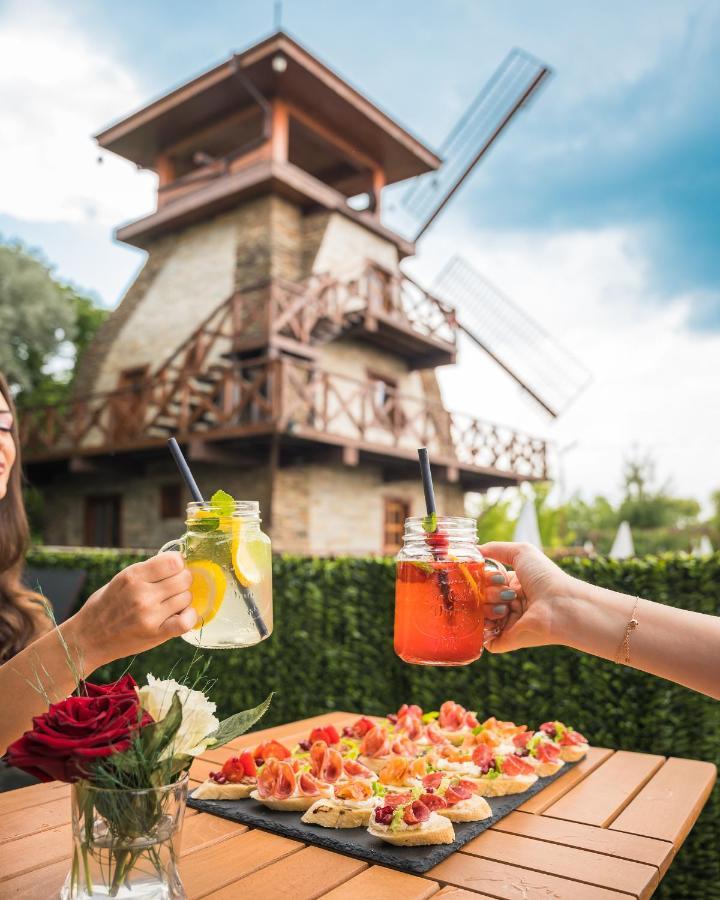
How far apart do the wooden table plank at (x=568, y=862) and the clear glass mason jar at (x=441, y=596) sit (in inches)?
17.0

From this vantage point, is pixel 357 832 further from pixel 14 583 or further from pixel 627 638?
pixel 14 583

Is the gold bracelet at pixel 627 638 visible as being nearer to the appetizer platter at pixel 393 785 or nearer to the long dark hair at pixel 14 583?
the appetizer platter at pixel 393 785

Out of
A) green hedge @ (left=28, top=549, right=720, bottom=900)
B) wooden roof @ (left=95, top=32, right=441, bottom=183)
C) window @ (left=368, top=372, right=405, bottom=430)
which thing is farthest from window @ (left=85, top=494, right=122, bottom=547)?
green hedge @ (left=28, top=549, right=720, bottom=900)

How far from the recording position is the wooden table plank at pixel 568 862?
148 cm

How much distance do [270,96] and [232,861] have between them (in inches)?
558

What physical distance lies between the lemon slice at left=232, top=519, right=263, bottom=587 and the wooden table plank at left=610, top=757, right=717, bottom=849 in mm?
1091

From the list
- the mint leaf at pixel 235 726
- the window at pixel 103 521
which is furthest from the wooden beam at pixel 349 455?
the mint leaf at pixel 235 726

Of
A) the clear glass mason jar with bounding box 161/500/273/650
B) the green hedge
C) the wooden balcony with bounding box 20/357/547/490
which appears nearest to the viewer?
the clear glass mason jar with bounding box 161/500/273/650

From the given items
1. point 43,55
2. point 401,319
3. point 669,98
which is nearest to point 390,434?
point 401,319

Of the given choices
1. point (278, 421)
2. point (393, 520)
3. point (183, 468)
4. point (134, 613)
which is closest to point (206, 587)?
point (134, 613)

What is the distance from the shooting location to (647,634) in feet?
5.08

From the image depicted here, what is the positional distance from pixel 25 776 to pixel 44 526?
1369 cm

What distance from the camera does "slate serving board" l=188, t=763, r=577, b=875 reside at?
155 centimetres

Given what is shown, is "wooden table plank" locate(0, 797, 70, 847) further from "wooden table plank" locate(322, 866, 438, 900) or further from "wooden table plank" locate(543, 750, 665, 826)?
"wooden table plank" locate(543, 750, 665, 826)
